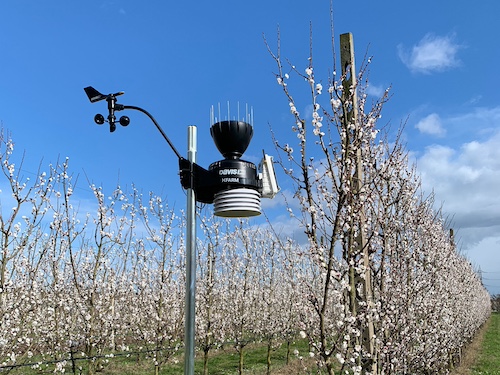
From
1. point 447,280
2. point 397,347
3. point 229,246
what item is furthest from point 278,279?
point 397,347

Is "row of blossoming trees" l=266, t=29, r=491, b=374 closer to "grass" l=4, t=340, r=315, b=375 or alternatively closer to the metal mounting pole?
the metal mounting pole

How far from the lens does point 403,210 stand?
718cm

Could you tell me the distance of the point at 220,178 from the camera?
352 cm

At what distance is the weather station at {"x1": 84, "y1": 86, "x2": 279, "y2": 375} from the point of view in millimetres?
3471

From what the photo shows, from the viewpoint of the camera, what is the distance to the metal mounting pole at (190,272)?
3279 millimetres

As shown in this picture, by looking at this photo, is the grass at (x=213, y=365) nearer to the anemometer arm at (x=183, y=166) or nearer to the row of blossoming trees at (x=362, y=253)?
the row of blossoming trees at (x=362, y=253)

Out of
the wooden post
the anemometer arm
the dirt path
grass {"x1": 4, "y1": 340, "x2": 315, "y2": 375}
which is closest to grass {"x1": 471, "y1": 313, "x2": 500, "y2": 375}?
the dirt path

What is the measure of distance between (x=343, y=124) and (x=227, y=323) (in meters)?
12.4

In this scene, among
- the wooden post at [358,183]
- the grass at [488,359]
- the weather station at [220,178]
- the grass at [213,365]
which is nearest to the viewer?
the weather station at [220,178]

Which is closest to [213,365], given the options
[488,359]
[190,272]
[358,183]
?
[488,359]

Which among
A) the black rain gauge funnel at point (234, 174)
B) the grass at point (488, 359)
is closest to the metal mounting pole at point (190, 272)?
the black rain gauge funnel at point (234, 174)

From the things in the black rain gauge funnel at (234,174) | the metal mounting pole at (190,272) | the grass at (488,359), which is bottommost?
the grass at (488,359)

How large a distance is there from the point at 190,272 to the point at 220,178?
75cm

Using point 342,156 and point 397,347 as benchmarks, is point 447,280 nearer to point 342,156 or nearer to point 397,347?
point 397,347
